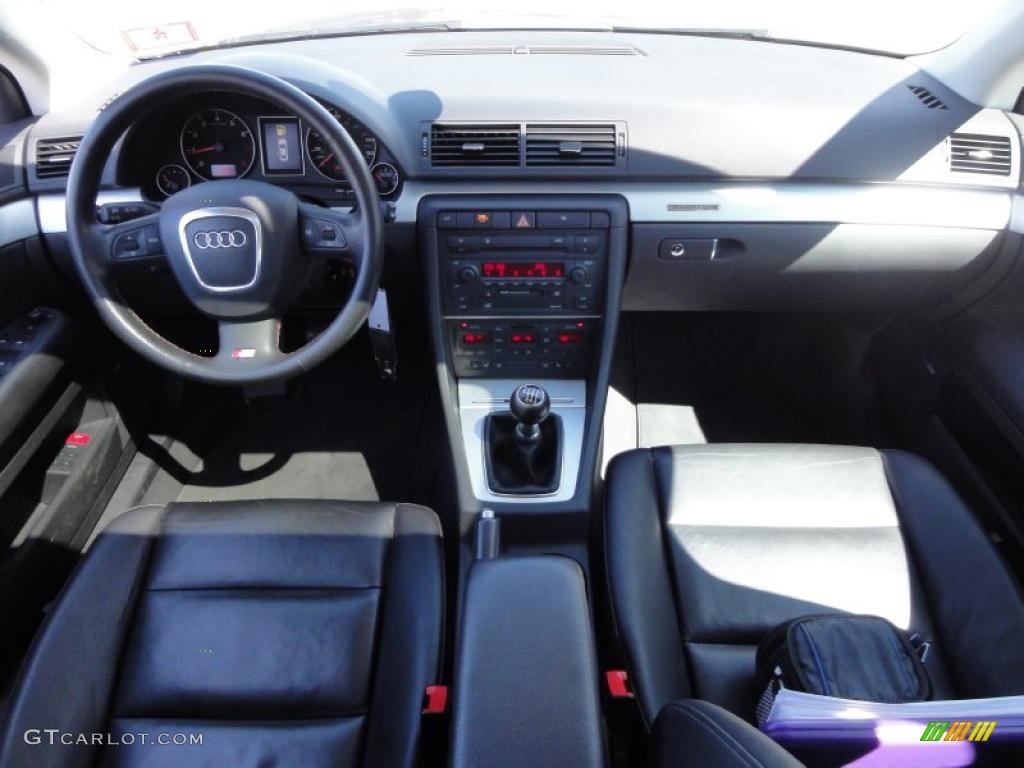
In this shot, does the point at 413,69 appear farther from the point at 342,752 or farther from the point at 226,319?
the point at 342,752

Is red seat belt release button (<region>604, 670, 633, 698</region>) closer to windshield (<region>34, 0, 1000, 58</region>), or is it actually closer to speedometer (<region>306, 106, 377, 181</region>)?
speedometer (<region>306, 106, 377, 181</region>)

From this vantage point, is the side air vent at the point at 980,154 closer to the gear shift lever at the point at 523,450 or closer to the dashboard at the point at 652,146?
the dashboard at the point at 652,146

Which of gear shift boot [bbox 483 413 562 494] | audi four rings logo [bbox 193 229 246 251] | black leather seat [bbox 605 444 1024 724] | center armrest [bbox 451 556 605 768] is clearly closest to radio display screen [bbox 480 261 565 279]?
gear shift boot [bbox 483 413 562 494]

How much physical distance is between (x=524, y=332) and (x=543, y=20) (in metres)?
0.86

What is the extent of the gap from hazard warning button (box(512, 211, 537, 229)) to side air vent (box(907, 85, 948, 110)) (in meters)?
0.91

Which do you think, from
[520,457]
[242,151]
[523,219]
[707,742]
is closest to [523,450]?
[520,457]

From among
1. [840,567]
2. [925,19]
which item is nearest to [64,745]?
[840,567]

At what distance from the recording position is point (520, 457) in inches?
69.8

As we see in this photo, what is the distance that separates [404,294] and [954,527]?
139 centimetres

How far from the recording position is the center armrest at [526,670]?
2.66 ft

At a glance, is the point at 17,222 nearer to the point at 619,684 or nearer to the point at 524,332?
the point at 524,332

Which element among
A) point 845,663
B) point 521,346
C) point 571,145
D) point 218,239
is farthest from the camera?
point 521,346

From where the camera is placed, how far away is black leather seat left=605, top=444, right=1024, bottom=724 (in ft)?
4.03

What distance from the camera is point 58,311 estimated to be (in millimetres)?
1875
